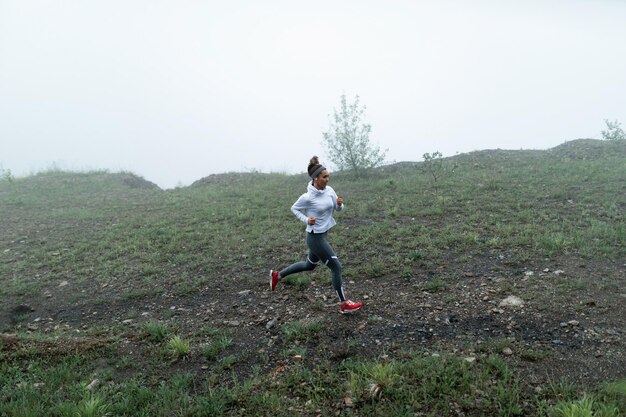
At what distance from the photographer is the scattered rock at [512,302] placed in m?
5.35

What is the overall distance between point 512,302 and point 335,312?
7.53 ft

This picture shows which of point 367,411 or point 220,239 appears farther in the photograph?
point 220,239

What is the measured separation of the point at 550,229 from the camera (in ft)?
26.4

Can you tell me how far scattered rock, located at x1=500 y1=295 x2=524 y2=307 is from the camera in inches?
211

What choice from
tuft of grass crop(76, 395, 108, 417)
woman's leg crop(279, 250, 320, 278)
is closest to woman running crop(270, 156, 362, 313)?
woman's leg crop(279, 250, 320, 278)

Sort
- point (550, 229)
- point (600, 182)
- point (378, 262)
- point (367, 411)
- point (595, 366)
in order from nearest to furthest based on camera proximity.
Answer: point (367, 411) < point (595, 366) < point (378, 262) < point (550, 229) < point (600, 182)

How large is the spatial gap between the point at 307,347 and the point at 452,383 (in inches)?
65.0

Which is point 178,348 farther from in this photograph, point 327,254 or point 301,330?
point 327,254

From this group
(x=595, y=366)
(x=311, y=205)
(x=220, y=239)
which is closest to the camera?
(x=595, y=366)

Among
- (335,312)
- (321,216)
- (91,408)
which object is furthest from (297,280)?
(91,408)

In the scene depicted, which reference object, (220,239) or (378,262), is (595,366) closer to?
(378,262)

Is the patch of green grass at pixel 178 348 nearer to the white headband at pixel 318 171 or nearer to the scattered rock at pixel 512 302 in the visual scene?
the white headband at pixel 318 171

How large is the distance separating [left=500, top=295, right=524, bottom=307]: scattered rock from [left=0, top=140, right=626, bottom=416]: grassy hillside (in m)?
0.13

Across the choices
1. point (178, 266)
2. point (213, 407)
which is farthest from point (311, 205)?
point (178, 266)
